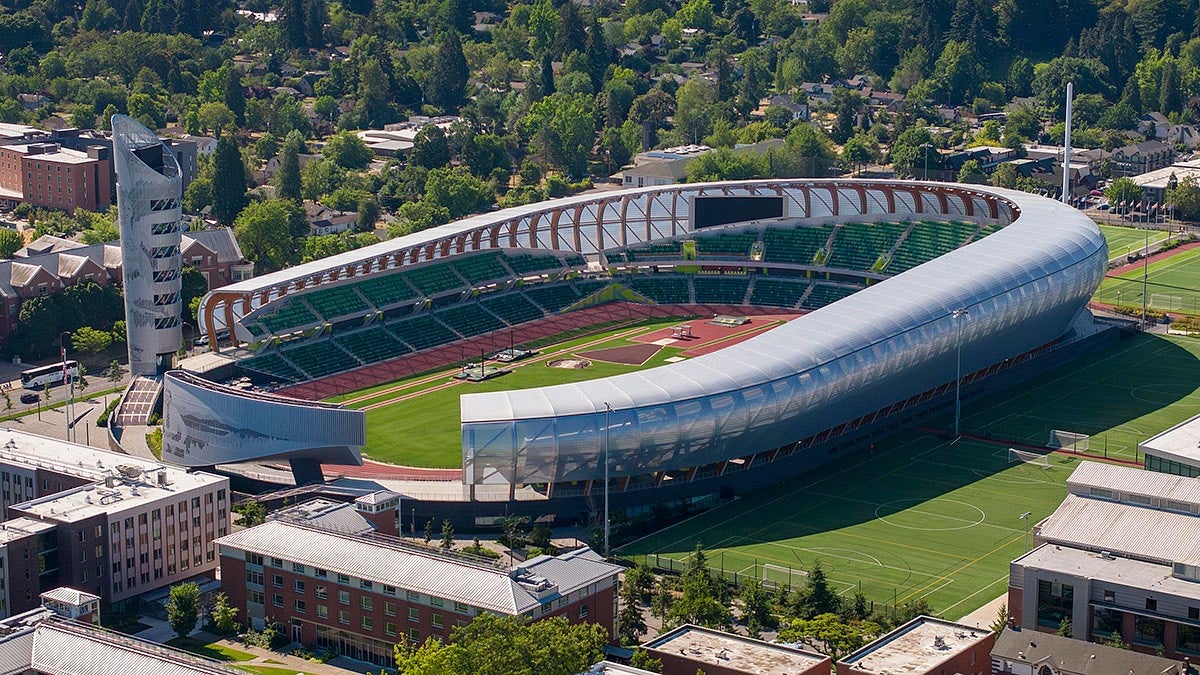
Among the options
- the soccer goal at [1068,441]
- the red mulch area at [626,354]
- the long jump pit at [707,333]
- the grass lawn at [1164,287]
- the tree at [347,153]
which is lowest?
the soccer goal at [1068,441]

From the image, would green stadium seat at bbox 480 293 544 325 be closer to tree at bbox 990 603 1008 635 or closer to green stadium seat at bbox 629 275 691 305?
green stadium seat at bbox 629 275 691 305

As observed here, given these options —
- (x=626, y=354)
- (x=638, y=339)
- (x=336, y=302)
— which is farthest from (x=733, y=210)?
(x=336, y=302)

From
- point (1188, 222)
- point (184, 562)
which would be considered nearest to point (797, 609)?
point (184, 562)

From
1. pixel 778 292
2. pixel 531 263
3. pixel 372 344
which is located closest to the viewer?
pixel 372 344

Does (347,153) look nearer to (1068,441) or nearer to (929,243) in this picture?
(929,243)

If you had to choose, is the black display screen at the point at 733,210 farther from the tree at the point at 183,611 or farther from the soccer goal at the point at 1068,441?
the tree at the point at 183,611

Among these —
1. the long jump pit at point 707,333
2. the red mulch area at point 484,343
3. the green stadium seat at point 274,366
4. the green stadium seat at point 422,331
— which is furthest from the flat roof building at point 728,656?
the green stadium seat at point 422,331
